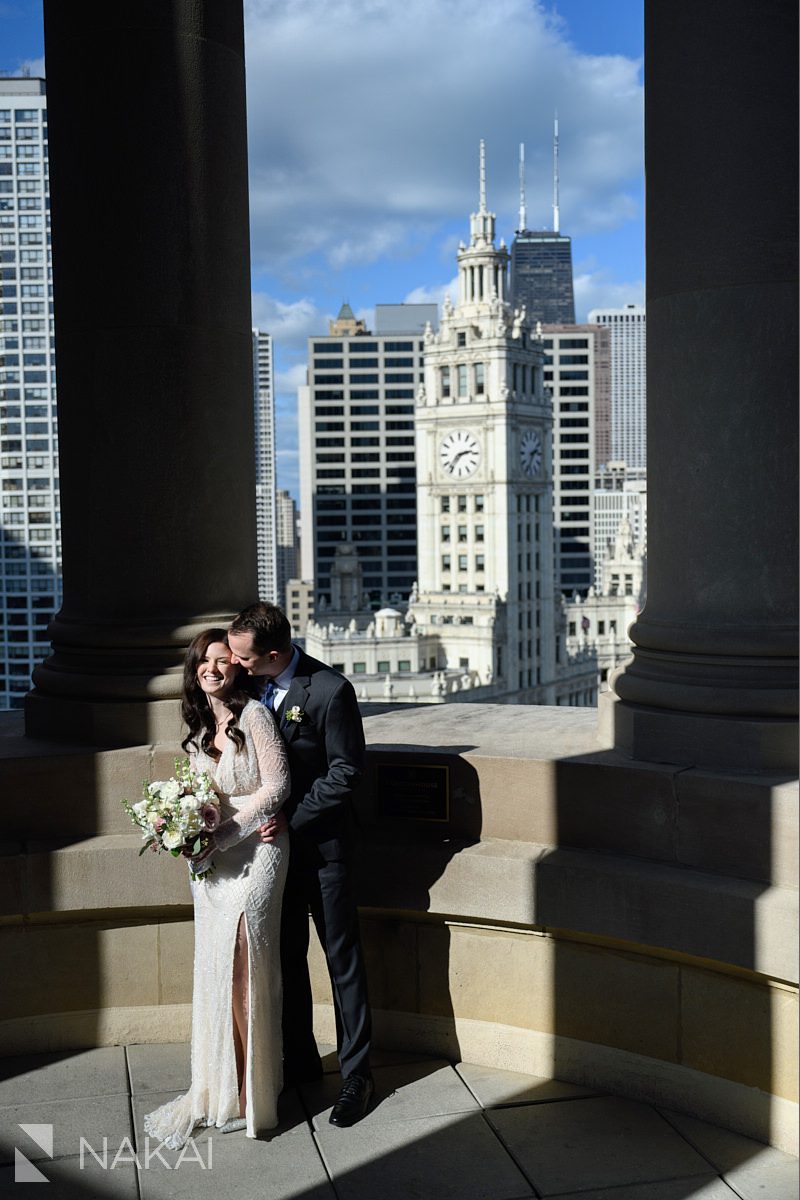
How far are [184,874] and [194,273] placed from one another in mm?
4216

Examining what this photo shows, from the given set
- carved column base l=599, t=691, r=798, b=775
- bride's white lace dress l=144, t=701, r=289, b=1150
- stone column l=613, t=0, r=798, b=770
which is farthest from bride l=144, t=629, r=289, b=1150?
stone column l=613, t=0, r=798, b=770

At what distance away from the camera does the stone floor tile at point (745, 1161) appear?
269 inches

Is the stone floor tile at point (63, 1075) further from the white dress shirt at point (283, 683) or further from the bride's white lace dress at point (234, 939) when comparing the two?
the white dress shirt at point (283, 683)

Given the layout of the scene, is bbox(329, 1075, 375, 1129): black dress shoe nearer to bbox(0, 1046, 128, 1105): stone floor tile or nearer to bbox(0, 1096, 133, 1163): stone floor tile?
bbox(0, 1096, 133, 1163): stone floor tile

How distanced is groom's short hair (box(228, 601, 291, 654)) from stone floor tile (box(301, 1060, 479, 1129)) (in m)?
2.80

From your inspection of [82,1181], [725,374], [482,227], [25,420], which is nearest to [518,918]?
[82,1181]

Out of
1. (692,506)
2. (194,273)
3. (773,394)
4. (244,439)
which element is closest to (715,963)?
(692,506)

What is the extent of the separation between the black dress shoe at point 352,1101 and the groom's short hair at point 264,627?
2.62 m

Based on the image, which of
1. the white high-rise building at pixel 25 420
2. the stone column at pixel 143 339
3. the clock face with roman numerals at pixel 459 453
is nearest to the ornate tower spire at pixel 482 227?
the clock face with roman numerals at pixel 459 453

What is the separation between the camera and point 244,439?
31.7ft

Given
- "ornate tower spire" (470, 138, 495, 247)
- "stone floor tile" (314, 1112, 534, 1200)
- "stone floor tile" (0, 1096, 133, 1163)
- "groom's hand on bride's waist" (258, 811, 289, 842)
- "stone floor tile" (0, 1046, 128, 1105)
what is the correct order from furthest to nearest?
"ornate tower spire" (470, 138, 495, 247), "stone floor tile" (0, 1046, 128, 1105), "groom's hand on bride's waist" (258, 811, 289, 842), "stone floor tile" (0, 1096, 133, 1163), "stone floor tile" (314, 1112, 534, 1200)

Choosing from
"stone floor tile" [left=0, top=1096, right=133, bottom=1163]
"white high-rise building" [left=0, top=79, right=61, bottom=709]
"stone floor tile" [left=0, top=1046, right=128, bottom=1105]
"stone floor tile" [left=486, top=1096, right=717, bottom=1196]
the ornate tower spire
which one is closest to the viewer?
"stone floor tile" [left=486, top=1096, right=717, bottom=1196]

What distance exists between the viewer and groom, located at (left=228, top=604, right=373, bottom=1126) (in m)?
7.59

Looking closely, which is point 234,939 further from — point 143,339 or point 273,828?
point 143,339
